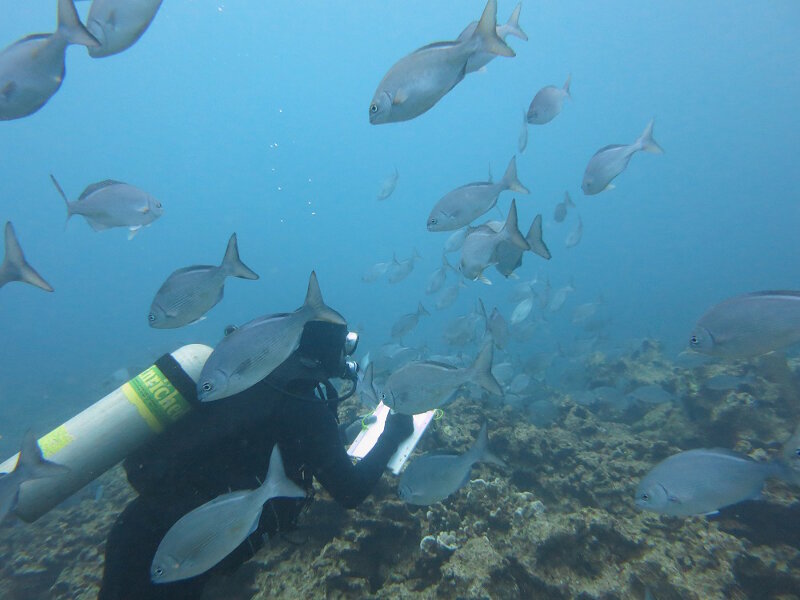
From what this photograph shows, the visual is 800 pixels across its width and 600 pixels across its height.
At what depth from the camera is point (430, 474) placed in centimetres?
312

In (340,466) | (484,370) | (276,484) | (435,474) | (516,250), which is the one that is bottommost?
(435,474)

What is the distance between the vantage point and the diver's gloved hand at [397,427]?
4152mm

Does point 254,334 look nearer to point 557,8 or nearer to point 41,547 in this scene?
point 41,547

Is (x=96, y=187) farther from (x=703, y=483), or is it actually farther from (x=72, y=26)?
(x=703, y=483)

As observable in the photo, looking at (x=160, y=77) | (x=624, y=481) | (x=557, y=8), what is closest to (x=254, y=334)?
(x=624, y=481)

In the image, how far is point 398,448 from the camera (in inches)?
166

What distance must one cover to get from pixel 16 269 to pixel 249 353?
2.46 m

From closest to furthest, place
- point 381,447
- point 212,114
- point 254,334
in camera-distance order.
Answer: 1. point 254,334
2. point 381,447
3. point 212,114

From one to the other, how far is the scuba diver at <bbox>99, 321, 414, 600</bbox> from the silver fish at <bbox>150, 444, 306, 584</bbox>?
65cm

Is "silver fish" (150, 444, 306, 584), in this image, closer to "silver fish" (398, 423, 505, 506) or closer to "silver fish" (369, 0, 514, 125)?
"silver fish" (398, 423, 505, 506)

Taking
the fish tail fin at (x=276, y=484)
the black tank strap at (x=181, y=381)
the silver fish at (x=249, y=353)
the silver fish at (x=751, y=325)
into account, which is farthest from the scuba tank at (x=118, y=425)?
the silver fish at (x=751, y=325)

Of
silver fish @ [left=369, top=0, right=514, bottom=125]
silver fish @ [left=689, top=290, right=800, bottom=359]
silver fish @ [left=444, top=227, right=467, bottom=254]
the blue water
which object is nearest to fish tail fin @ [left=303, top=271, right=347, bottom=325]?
silver fish @ [left=369, top=0, right=514, bottom=125]

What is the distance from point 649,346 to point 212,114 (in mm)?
124388

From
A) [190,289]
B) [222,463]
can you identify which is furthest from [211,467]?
[190,289]
